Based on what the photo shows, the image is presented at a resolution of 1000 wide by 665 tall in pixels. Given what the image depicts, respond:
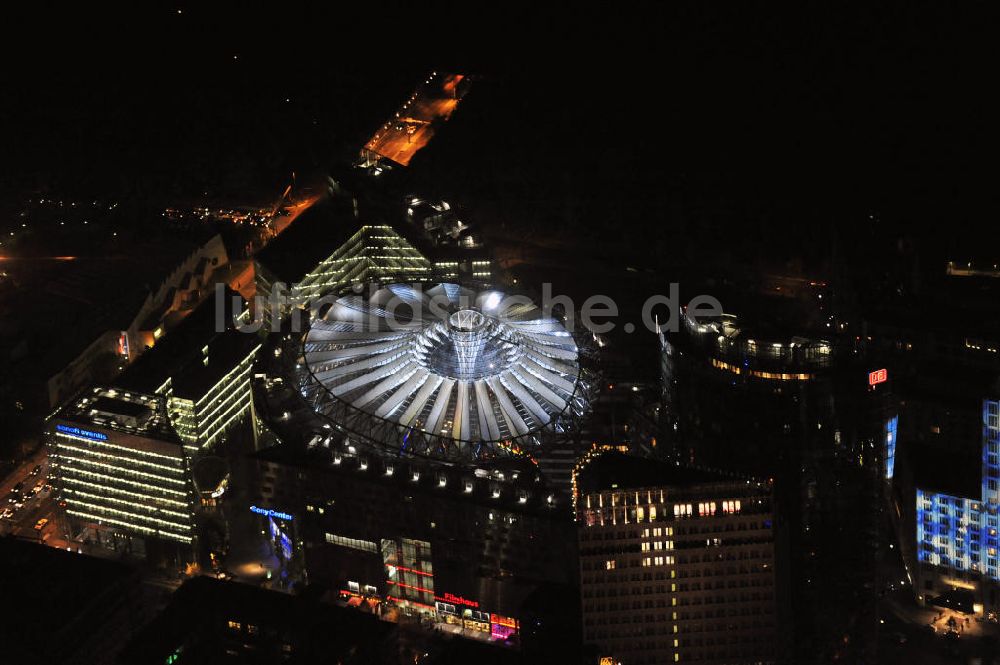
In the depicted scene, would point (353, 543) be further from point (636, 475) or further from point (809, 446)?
point (809, 446)

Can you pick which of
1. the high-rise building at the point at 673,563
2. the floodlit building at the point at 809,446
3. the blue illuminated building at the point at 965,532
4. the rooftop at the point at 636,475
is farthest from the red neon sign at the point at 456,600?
the blue illuminated building at the point at 965,532

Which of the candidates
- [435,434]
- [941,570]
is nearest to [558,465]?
[435,434]

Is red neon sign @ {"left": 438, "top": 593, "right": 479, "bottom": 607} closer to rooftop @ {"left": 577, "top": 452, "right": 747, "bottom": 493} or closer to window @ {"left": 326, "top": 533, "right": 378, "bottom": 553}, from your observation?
window @ {"left": 326, "top": 533, "right": 378, "bottom": 553}

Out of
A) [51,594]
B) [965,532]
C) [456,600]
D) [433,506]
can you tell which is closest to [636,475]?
[433,506]

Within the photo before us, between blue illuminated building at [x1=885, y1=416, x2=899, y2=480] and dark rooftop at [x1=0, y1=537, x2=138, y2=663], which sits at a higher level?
blue illuminated building at [x1=885, y1=416, x2=899, y2=480]

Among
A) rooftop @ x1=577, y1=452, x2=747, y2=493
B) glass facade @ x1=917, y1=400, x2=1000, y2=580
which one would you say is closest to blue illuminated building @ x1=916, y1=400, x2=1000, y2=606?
glass facade @ x1=917, y1=400, x2=1000, y2=580

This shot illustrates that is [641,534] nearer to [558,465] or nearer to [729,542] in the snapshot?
[729,542]
